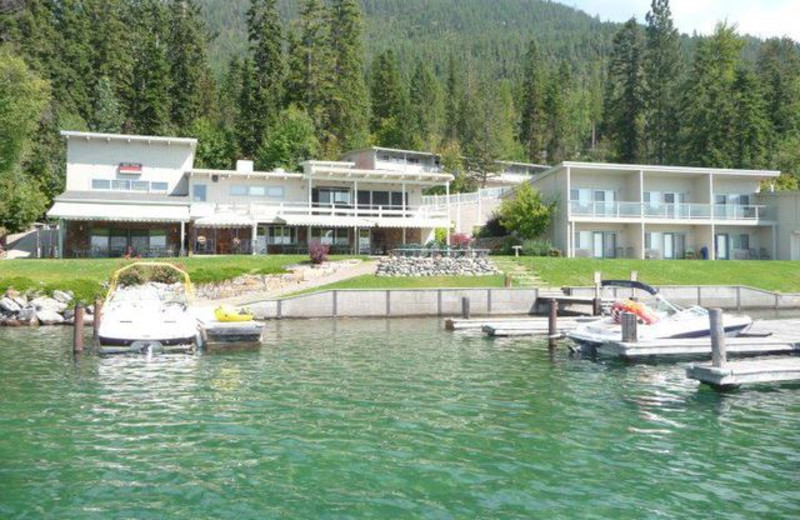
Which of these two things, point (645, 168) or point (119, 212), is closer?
point (119, 212)

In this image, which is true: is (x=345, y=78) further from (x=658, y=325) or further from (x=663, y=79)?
(x=658, y=325)

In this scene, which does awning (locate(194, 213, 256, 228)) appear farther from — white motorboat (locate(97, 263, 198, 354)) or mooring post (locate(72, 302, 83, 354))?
mooring post (locate(72, 302, 83, 354))

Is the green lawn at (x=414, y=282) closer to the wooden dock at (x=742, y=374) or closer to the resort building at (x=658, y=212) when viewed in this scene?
the resort building at (x=658, y=212)

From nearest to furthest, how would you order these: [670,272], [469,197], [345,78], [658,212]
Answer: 1. [670,272]
2. [658,212]
3. [469,197]
4. [345,78]

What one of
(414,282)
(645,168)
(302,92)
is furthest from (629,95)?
(414,282)

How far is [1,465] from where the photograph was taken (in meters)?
9.65

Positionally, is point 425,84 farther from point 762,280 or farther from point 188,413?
point 188,413

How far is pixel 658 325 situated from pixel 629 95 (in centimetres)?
6019

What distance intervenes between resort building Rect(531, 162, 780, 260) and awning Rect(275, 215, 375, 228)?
13.8 meters

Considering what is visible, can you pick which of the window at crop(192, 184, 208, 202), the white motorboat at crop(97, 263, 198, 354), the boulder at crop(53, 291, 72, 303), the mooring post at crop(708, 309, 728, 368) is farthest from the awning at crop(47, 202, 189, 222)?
the mooring post at crop(708, 309, 728, 368)

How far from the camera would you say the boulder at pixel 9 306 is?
89.6ft

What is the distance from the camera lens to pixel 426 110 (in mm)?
88812

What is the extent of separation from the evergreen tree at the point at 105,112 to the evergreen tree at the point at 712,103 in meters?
55.8

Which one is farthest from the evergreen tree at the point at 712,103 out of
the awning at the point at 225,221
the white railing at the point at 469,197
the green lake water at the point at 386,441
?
the green lake water at the point at 386,441
